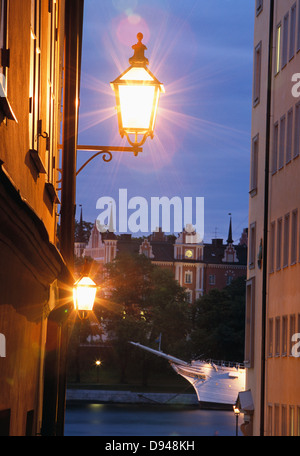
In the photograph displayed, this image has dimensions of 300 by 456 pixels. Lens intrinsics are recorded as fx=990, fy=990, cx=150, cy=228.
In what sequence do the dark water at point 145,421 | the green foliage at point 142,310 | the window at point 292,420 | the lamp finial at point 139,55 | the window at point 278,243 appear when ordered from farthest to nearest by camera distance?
the green foliage at point 142,310 → the dark water at point 145,421 → the window at point 278,243 → the window at point 292,420 → the lamp finial at point 139,55

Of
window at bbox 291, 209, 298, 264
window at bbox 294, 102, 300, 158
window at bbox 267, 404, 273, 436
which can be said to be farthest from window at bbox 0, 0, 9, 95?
window at bbox 267, 404, 273, 436

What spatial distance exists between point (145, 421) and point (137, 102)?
69.9 m

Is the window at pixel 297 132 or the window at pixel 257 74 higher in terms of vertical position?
the window at pixel 257 74

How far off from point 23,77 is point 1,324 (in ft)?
4.58

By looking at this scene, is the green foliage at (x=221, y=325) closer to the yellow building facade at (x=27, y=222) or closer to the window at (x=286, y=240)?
the window at (x=286, y=240)

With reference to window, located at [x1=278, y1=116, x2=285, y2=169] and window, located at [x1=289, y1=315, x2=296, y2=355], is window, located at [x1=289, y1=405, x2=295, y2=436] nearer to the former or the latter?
window, located at [x1=289, y1=315, x2=296, y2=355]

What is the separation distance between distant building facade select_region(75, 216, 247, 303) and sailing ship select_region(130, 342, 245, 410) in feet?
68.1

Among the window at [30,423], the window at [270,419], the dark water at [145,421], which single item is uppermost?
the window at [30,423]

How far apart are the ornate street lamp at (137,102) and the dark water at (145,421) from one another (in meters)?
55.4

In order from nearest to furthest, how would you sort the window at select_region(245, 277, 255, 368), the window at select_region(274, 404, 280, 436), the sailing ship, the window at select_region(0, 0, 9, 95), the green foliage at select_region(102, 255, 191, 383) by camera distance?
1. the window at select_region(0, 0, 9, 95)
2. the window at select_region(274, 404, 280, 436)
3. the window at select_region(245, 277, 255, 368)
4. the sailing ship
5. the green foliage at select_region(102, 255, 191, 383)

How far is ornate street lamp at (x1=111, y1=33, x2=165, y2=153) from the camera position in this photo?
6.88 m

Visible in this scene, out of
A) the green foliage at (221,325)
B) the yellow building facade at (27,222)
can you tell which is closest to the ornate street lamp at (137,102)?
the yellow building facade at (27,222)

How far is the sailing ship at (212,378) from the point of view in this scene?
87062 millimetres
